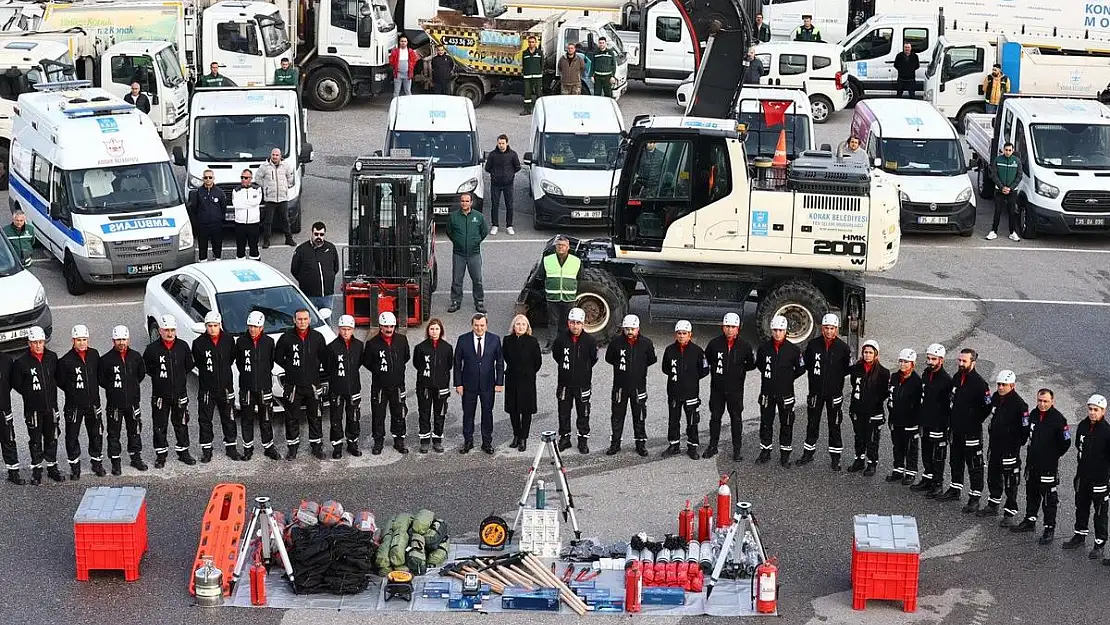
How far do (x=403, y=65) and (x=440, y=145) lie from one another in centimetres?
781

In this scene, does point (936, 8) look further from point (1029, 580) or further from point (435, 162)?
point (1029, 580)

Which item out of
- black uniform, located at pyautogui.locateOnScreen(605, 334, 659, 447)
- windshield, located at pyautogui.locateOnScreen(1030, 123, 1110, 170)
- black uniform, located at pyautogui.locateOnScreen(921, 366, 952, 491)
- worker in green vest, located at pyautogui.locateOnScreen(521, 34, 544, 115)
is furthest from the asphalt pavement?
worker in green vest, located at pyautogui.locateOnScreen(521, 34, 544, 115)

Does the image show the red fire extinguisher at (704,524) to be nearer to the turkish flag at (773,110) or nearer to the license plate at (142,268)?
the turkish flag at (773,110)

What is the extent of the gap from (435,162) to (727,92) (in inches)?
214

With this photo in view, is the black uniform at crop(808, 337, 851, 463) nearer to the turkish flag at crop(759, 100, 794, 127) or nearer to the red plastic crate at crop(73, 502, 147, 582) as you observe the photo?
the turkish flag at crop(759, 100, 794, 127)

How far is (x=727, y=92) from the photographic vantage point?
21922mm

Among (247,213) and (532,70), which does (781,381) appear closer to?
(247,213)

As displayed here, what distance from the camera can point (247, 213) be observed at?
23.6 metres

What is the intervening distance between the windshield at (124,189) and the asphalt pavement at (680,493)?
1147 mm

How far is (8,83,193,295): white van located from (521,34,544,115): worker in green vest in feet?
36.3

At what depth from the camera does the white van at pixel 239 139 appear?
25312 millimetres

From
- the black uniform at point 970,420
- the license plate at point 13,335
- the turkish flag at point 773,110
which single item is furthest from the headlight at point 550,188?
the black uniform at point 970,420

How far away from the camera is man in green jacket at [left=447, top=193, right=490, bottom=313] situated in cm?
2173

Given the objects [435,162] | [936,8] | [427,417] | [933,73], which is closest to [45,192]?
[435,162]
